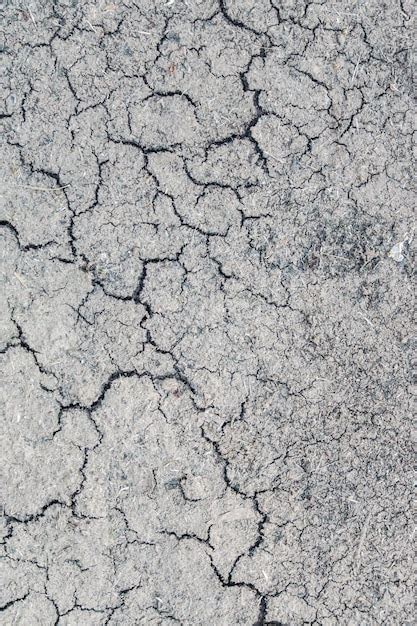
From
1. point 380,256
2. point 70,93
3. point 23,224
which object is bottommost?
point 23,224

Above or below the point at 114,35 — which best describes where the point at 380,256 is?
below

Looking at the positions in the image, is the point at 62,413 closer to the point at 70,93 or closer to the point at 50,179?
the point at 50,179

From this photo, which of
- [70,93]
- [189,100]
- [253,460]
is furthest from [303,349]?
[70,93]

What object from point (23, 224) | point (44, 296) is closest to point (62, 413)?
point (44, 296)

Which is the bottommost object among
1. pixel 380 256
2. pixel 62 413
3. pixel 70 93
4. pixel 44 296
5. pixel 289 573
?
pixel 289 573

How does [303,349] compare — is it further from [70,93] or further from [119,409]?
[70,93]

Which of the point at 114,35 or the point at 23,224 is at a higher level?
the point at 114,35
